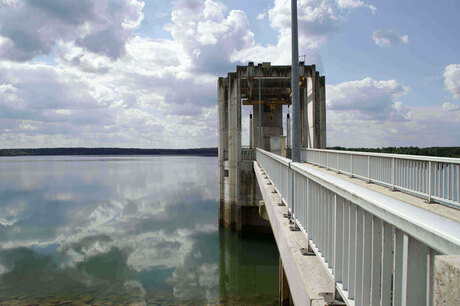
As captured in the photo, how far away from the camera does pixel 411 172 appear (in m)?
9.30

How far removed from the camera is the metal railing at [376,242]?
1.44m

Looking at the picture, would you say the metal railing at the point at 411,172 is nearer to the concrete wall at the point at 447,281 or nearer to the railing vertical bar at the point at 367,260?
the railing vertical bar at the point at 367,260

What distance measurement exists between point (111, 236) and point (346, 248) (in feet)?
81.0

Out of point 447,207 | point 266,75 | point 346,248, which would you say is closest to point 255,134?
point 266,75

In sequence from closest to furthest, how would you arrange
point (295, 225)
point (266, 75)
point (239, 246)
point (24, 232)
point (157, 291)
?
point (295, 225) < point (157, 291) < point (239, 246) < point (266, 75) < point (24, 232)

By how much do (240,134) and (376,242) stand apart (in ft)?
65.3

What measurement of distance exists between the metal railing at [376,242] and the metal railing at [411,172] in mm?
5602

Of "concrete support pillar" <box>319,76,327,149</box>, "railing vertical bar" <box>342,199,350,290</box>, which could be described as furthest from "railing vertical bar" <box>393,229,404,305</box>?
"concrete support pillar" <box>319,76,327,149</box>

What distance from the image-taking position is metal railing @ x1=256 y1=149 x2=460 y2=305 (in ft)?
4.71

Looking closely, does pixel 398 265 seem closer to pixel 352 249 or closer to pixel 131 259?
pixel 352 249

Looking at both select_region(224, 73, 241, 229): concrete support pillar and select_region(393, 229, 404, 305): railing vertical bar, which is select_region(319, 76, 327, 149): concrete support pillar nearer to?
select_region(224, 73, 241, 229): concrete support pillar

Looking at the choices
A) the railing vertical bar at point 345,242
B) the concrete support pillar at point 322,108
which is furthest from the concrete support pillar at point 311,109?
the railing vertical bar at point 345,242

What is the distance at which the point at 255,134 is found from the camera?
29781 mm

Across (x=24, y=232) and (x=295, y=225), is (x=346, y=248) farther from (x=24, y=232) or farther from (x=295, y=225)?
(x=24, y=232)
